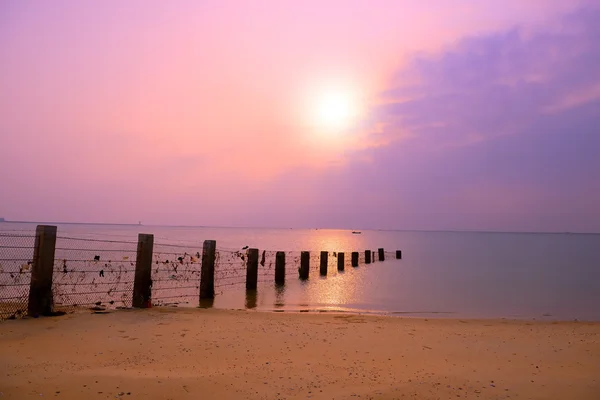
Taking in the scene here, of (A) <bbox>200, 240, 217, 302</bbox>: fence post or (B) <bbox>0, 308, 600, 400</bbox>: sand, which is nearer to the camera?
(B) <bbox>0, 308, 600, 400</bbox>: sand

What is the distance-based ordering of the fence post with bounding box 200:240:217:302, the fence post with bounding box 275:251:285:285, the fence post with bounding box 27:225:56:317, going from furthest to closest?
the fence post with bounding box 275:251:285:285 → the fence post with bounding box 200:240:217:302 → the fence post with bounding box 27:225:56:317

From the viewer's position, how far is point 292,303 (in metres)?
17.5

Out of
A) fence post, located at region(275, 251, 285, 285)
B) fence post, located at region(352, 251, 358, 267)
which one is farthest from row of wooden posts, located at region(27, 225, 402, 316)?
fence post, located at region(352, 251, 358, 267)

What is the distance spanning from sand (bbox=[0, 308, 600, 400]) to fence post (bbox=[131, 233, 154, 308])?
2.73 feet

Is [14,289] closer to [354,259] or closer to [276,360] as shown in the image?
[276,360]

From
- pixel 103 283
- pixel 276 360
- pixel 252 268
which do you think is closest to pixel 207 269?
pixel 103 283

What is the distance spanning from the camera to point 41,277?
30.1 ft

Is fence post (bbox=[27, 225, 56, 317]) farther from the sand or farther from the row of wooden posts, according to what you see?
the sand

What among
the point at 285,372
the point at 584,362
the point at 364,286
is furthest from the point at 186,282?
the point at 584,362

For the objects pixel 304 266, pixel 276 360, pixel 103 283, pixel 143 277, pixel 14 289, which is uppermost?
pixel 304 266

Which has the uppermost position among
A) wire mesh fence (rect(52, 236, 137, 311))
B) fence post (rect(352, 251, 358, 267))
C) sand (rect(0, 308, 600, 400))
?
fence post (rect(352, 251, 358, 267))

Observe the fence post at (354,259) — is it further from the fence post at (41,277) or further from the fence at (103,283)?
the fence post at (41,277)

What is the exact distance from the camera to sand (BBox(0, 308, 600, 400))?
17.5ft

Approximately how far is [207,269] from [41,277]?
6.53m
